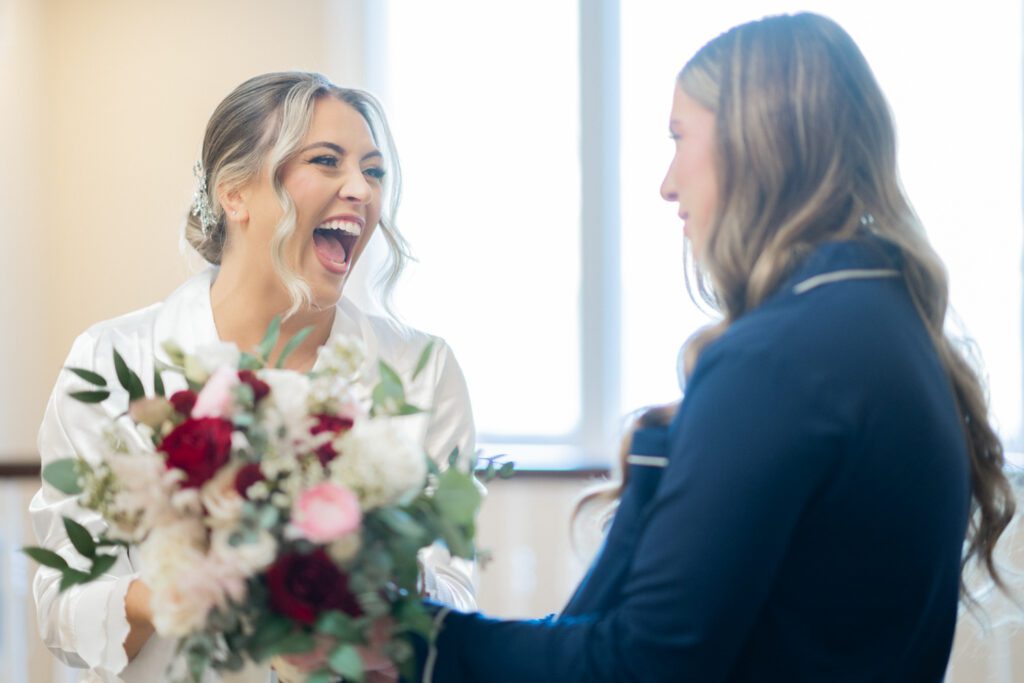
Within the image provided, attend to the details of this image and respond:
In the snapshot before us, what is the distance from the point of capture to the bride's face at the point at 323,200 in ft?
6.73

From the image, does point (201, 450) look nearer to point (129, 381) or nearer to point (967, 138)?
point (129, 381)

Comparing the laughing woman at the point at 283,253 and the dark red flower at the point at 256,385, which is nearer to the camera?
the dark red flower at the point at 256,385

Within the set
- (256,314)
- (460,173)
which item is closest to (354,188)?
(256,314)

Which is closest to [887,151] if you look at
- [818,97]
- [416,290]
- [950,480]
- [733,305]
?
[818,97]

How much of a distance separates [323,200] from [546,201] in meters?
2.29

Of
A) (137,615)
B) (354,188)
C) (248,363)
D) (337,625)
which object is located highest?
(354,188)

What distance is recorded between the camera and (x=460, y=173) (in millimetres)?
4289

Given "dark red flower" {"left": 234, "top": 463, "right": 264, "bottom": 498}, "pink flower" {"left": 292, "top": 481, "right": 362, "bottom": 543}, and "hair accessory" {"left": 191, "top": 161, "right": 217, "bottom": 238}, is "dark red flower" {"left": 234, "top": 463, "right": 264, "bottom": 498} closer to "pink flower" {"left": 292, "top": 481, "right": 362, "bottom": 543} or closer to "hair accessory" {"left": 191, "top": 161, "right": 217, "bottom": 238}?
"pink flower" {"left": 292, "top": 481, "right": 362, "bottom": 543}

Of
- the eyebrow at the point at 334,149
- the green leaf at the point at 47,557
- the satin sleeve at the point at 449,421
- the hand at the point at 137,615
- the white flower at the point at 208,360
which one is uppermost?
the eyebrow at the point at 334,149

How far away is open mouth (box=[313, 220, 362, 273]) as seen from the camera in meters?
2.07

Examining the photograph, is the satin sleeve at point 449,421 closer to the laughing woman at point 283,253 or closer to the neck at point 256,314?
the laughing woman at point 283,253

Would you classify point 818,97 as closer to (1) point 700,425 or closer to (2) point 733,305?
(2) point 733,305

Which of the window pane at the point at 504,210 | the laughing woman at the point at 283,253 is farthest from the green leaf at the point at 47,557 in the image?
the window pane at the point at 504,210

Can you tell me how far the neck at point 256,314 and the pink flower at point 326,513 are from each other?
38.5 inches
